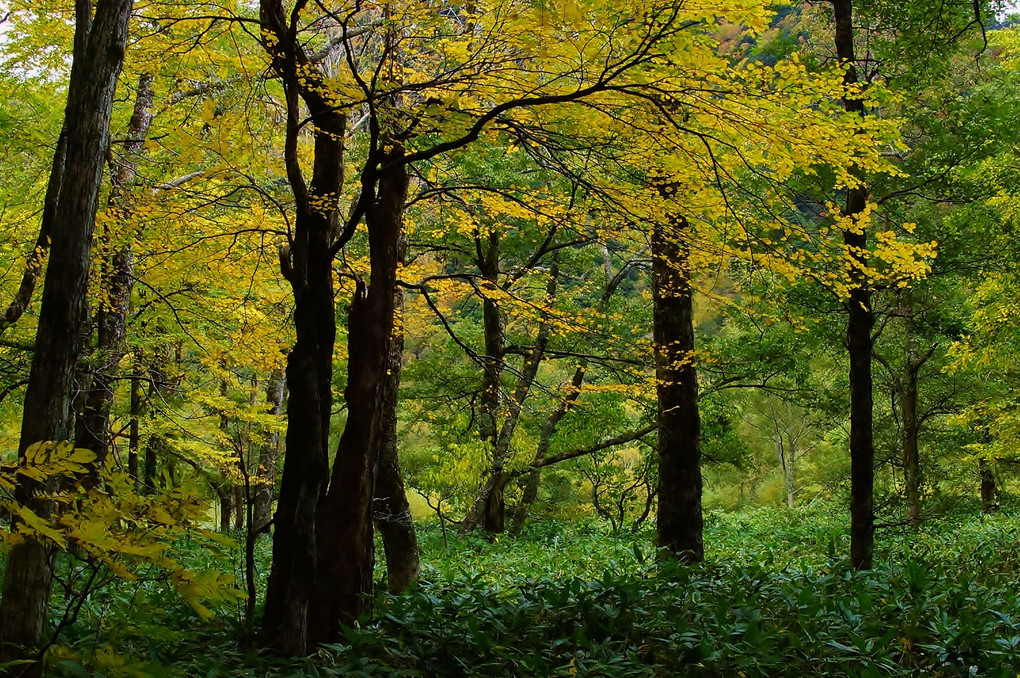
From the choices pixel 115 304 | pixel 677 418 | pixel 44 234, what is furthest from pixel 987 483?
pixel 44 234

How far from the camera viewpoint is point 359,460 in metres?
5.14

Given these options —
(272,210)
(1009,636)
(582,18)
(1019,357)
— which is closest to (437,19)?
(582,18)

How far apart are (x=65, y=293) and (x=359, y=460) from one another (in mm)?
2261

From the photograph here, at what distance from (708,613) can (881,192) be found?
6.53 m

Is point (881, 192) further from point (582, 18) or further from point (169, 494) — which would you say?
point (169, 494)

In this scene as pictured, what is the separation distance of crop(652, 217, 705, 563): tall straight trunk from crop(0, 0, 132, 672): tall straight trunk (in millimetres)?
4231

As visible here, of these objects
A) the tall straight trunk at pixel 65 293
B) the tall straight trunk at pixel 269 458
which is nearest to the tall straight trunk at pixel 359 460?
the tall straight trunk at pixel 65 293

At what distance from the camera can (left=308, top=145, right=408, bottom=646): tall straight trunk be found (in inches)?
191

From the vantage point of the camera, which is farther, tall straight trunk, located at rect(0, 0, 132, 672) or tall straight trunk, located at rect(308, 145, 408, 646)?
tall straight trunk, located at rect(308, 145, 408, 646)

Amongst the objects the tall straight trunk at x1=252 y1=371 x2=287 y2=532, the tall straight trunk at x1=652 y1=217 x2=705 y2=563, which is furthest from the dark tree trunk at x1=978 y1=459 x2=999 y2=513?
the tall straight trunk at x1=252 y1=371 x2=287 y2=532

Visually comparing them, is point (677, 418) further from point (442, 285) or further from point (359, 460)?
point (442, 285)

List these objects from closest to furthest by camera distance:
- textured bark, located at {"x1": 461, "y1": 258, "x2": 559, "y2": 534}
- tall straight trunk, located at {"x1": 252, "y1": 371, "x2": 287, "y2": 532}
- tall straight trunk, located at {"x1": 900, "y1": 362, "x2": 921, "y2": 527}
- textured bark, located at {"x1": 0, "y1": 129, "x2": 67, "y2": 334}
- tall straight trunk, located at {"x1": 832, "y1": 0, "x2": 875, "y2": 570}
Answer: textured bark, located at {"x1": 0, "y1": 129, "x2": 67, "y2": 334} < tall straight trunk, located at {"x1": 832, "y1": 0, "x2": 875, "y2": 570} < textured bark, located at {"x1": 461, "y1": 258, "x2": 559, "y2": 534} < tall straight trunk, located at {"x1": 900, "y1": 362, "x2": 921, "y2": 527} < tall straight trunk, located at {"x1": 252, "y1": 371, "x2": 287, "y2": 532}

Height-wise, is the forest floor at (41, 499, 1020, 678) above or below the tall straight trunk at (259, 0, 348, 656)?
below

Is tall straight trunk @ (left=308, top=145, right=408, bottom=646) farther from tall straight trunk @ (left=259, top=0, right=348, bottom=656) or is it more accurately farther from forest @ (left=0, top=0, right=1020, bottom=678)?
tall straight trunk @ (left=259, top=0, right=348, bottom=656)
